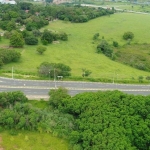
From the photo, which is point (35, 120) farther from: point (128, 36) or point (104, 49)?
point (128, 36)

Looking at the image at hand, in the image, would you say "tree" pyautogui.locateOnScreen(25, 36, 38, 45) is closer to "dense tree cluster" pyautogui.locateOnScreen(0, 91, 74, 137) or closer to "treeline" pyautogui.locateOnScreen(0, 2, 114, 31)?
"treeline" pyautogui.locateOnScreen(0, 2, 114, 31)

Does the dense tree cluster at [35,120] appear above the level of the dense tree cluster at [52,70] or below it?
below

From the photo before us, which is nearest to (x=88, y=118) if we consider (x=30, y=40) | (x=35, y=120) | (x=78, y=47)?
(x=35, y=120)

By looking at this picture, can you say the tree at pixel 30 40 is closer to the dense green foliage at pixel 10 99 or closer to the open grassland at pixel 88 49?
the open grassland at pixel 88 49

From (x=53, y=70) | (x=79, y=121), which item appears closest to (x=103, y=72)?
(x=53, y=70)

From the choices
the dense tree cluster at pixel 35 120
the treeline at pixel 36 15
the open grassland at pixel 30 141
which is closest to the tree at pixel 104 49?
the treeline at pixel 36 15
